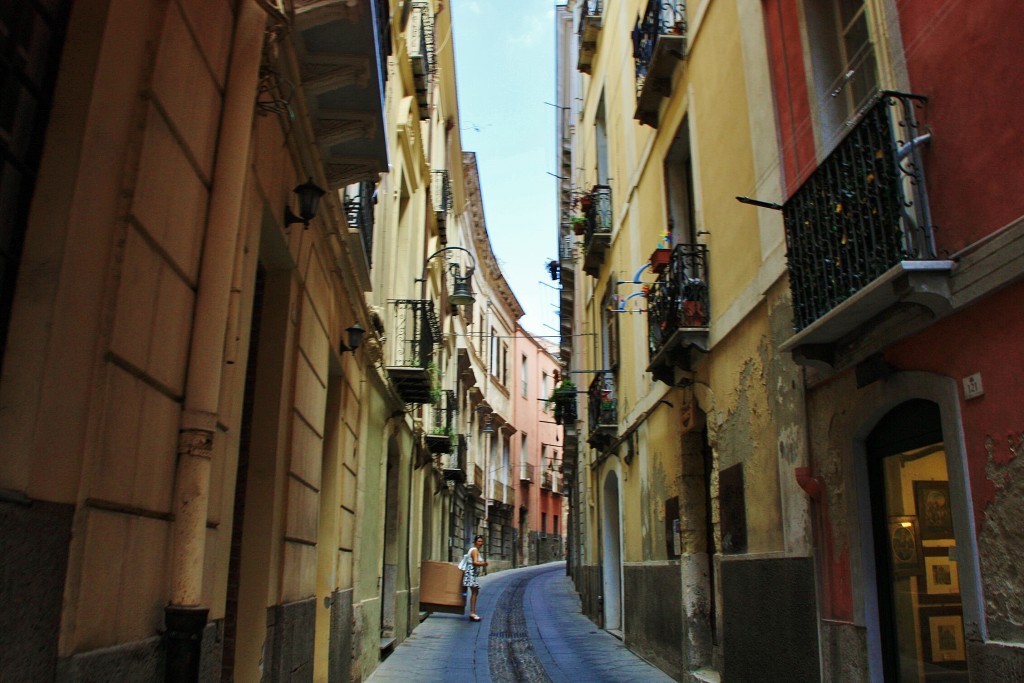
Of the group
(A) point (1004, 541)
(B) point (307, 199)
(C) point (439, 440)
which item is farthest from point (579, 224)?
(A) point (1004, 541)

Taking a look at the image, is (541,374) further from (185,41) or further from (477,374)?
(185,41)

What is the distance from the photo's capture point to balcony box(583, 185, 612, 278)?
47.2ft

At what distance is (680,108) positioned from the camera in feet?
31.5

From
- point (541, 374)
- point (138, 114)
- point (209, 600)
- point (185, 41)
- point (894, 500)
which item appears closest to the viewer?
point (138, 114)

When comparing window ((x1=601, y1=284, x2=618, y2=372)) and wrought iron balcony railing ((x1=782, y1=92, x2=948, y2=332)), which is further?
window ((x1=601, y1=284, x2=618, y2=372))

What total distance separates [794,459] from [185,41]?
15.9 ft

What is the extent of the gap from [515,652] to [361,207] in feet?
21.5

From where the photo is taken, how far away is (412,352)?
12141mm

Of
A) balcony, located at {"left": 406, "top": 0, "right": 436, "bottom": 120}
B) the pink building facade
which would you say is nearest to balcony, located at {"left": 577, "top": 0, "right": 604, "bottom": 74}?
balcony, located at {"left": 406, "top": 0, "right": 436, "bottom": 120}

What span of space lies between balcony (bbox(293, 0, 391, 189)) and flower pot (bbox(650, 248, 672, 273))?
3.32 metres

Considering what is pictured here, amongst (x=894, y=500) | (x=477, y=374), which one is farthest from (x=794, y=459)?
(x=477, y=374)

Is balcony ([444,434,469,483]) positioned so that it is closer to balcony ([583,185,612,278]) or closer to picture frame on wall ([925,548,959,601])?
balcony ([583,185,612,278])

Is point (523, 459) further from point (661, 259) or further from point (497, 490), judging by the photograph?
point (661, 259)

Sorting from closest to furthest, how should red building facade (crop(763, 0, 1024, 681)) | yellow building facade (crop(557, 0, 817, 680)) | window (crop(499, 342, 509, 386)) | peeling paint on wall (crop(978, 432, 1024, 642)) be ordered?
peeling paint on wall (crop(978, 432, 1024, 642)) < red building facade (crop(763, 0, 1024, 681)) < yellow building facade (crop(557, 0, 817, 680)) < window (crop(499, 342, 509, 386))
